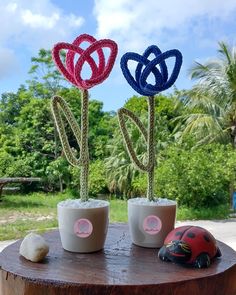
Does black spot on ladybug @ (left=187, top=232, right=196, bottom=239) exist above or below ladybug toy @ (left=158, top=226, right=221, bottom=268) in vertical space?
above

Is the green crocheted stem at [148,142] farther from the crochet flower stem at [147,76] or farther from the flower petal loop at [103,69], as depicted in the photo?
the flower petal loop at [103,69]

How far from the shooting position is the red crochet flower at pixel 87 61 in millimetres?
1236

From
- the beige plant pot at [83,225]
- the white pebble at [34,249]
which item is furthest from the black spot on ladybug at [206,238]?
the white pebble at [34,249]

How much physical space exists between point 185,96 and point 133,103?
1.16 m

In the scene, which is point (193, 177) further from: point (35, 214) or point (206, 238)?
point (206, 238)

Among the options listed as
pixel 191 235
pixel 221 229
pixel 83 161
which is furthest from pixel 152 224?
pixel 221 229

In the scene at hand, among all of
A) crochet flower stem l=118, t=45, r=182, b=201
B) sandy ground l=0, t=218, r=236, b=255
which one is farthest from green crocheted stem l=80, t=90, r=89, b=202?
sandy ground l=0, t=218, r=236, b=255

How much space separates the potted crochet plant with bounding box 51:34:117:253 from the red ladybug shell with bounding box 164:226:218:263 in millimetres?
228

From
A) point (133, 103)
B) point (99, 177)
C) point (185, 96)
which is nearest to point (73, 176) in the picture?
point (99, 177)

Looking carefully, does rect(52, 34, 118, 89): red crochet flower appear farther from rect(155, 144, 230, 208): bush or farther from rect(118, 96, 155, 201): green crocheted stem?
rect(155, 144, 230, 208): bush

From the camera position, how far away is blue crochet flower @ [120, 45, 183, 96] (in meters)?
1.29

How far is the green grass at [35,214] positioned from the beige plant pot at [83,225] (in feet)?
9.63

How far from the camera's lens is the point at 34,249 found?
114 cm

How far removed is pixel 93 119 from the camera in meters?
8.83
